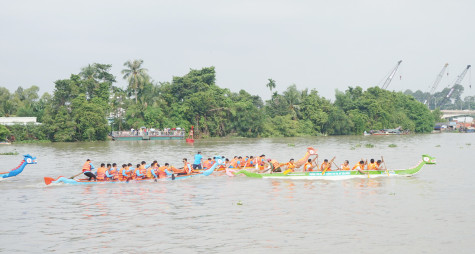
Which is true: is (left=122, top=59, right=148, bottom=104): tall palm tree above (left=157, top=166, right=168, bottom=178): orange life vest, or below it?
above

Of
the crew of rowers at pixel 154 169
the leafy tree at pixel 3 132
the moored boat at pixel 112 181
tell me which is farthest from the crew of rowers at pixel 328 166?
the leafy tree at pixel 3 132

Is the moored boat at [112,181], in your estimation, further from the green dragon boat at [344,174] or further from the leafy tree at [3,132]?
the leafy tree at [3,132]

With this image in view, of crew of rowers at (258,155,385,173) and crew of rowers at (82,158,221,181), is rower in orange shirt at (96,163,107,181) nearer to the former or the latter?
crew of rowers at (82,158,221,181)

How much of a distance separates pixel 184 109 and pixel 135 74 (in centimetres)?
1180

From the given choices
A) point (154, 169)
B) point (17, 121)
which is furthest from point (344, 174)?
point (17, 121)

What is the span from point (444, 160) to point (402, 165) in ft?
18.4

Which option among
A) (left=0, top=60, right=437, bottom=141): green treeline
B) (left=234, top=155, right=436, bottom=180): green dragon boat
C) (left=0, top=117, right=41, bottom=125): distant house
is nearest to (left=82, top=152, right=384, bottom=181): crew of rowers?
(left=234, top=155, right=436, bottom=180): green dragon boat

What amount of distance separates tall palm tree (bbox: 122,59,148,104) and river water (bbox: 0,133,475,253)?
60055mm

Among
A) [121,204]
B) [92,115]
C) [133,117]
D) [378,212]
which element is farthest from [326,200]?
[133,117]

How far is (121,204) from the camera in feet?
66.1

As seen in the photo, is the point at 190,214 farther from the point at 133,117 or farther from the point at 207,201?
the point at 133,117

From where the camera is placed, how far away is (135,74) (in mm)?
86500

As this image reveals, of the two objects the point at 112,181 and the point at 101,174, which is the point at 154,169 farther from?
the point at 101,174

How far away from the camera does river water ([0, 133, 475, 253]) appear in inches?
539
